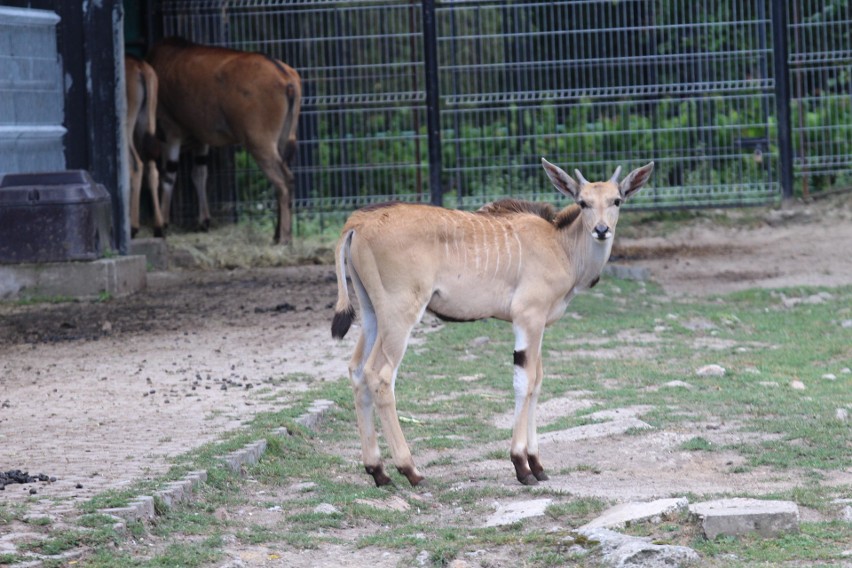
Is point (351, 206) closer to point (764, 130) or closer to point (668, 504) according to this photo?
point (764, 130)

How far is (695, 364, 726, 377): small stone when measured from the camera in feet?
27.6

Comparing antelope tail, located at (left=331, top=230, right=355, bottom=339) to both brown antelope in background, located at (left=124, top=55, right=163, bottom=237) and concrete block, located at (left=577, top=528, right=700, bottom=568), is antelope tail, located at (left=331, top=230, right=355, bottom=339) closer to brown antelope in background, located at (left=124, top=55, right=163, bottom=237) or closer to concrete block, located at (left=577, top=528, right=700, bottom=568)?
concrete block, located at (left=577, top=528, right=700, bottom=568)

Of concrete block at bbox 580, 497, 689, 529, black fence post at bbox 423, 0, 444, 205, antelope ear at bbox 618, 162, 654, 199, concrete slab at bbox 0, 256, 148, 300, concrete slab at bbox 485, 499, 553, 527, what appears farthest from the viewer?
black fence post at bbox 423, 0, 444, 205

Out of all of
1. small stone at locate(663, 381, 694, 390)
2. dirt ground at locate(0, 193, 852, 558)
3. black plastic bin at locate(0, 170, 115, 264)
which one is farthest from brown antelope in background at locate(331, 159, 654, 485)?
black plastic bin at locate(0, 170, 115, 264)

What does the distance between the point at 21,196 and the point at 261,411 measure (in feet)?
15.6

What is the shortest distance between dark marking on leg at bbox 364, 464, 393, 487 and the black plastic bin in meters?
5.93

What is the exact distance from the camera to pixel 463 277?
20.8ft

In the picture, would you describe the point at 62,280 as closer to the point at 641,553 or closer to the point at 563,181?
the point at 563,181

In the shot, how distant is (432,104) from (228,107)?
206cm

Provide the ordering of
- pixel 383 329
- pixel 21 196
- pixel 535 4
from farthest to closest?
pixel 535 4 < pixel 21 196 < pixel 383 329

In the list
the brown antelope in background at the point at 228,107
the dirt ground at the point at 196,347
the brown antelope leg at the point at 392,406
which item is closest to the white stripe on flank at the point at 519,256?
the brown antelope leg at the point at 392,406

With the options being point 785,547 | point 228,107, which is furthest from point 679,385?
point 228,107

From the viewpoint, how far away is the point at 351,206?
14.9 meters

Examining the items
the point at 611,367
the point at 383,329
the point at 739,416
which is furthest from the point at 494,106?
the point at 383,329
